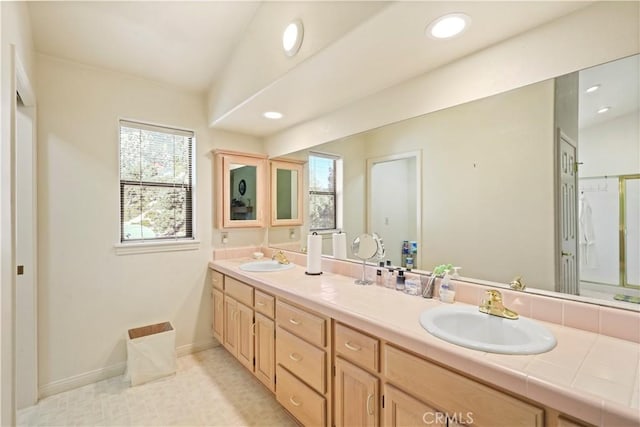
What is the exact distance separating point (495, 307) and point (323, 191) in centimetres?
161

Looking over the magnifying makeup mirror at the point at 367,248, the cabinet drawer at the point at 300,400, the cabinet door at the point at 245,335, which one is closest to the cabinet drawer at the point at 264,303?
the cabinet door at the point at 245,335

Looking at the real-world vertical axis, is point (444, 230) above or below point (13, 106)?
below

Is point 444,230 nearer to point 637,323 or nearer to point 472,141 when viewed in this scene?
point 472,141

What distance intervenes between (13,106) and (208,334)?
2.37m

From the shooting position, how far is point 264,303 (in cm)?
212

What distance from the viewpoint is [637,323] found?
1.10 metres

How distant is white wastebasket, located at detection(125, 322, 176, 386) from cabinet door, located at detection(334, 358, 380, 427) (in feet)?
5.44

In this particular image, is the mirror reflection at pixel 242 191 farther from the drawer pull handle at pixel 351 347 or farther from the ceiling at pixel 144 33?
the drawer pull handle at pixel 351 347

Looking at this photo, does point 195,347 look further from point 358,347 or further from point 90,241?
point 358,347

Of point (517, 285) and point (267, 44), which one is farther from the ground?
point (267, 44)

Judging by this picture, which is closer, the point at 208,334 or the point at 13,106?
the point at 13,106

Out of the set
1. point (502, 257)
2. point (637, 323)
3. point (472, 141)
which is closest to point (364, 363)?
point (502, 257)

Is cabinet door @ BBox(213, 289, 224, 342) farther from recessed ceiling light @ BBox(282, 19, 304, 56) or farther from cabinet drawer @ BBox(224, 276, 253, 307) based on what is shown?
recessed ceiling light @ BBox(282, 19, 304, 56)

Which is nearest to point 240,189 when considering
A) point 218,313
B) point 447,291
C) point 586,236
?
point 218,313
